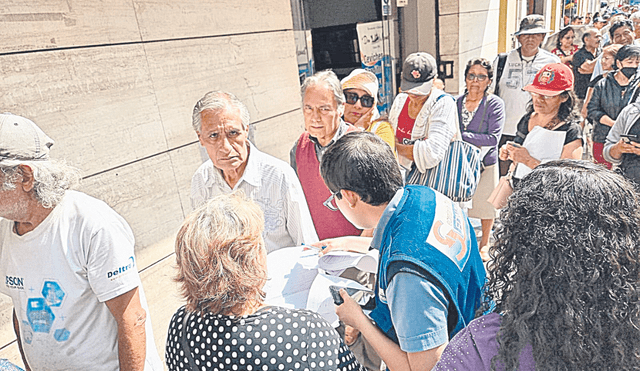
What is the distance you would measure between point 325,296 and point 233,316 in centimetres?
43

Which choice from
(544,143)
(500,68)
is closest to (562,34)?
(500,68)

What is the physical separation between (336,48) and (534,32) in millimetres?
3029

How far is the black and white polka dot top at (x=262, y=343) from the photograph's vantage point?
1201 millimetres

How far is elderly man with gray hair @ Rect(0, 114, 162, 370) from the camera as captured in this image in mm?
1556

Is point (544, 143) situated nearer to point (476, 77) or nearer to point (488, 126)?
point (488, 126)

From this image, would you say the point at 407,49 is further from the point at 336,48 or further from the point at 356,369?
the point at 356,369

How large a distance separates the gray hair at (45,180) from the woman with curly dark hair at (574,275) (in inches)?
62.3

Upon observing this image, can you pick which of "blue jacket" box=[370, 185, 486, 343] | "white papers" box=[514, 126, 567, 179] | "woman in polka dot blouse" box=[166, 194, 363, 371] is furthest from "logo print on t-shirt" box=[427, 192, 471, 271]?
"white papers" box=[514, 126, 567, 179]

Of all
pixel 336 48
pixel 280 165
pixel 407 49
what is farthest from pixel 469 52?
pixel 280 165

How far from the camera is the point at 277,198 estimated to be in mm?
2254

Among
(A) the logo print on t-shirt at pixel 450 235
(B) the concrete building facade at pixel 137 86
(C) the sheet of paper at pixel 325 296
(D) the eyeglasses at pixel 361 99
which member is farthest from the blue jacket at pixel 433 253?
(B) the concrete building facade at pixel 137 86

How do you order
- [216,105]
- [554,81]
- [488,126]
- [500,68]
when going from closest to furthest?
[216,105] < [554,81] < [488,126] < [500,68]

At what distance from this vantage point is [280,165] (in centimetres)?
227

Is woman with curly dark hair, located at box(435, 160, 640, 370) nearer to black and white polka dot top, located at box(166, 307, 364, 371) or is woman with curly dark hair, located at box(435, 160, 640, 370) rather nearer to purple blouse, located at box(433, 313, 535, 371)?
purple blouse, located at box(433, 313, 535, 371)
